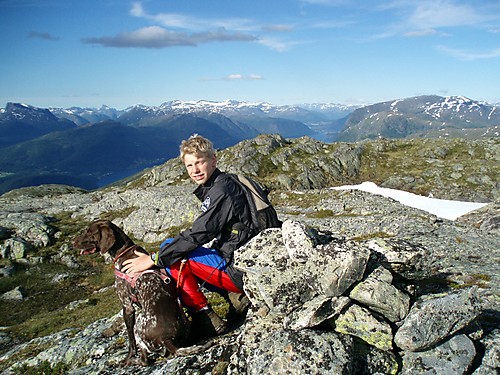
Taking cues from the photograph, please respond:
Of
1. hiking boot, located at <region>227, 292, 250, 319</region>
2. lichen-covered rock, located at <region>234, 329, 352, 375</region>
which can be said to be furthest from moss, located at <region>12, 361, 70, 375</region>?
lichen-covered rock, located at <region>234, 329, 352, 375</region>

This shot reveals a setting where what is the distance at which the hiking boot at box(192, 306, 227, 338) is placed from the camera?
9344 millimetres

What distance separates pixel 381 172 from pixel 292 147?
3352 cm

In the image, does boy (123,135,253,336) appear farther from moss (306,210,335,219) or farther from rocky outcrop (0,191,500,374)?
moss (306,210,335,219)

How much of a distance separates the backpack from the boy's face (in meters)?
0.60

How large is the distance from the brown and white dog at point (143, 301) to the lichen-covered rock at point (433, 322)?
18.0 ft

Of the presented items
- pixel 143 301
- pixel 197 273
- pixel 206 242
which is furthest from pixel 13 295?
pixel 206 242

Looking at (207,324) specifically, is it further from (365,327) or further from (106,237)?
(365,327)

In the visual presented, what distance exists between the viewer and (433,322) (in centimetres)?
717

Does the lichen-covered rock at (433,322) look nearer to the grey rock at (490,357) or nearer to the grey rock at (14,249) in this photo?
the grey rock at (490,357)

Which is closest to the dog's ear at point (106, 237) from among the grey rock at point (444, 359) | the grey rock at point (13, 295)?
the grey rock at point (444, 359)

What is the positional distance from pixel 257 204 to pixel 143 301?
3909mm

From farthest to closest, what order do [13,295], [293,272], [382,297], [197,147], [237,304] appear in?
1. [13,295]
2. [237,304]
3. [197,147]
4. [293,272]
5. [382,297]

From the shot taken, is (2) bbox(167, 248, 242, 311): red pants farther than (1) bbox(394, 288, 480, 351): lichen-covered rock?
Yes


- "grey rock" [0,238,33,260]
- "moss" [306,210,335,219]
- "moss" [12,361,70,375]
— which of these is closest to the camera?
"moss" [12,361,70,375]
